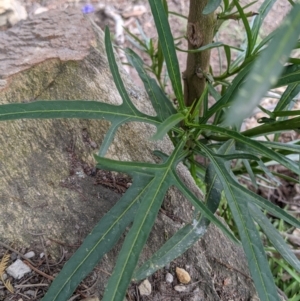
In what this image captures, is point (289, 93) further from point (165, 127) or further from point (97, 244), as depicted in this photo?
point (97, 244)

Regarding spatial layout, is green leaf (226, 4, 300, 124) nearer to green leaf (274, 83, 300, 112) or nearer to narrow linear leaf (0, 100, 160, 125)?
narrow linear leaf (0, 100, 160, 125)

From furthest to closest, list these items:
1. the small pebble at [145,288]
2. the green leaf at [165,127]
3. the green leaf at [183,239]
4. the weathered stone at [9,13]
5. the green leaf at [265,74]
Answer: the weathered stone at [9,13], the small pebble at [145,288], the green leaf at [183,239], the green leaf at [165,127], the green leaf at [265,74]

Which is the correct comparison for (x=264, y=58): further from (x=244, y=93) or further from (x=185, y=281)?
(x=185, y=281)

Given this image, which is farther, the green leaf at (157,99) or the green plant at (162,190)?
the green leaf at (157,99)

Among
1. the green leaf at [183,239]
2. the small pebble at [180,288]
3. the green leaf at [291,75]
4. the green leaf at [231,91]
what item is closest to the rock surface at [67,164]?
the small pebble at [180,288]

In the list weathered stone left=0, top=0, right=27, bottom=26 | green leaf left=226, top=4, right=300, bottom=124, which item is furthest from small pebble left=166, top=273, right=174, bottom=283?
weathered stone left=0, top=0, right=27, bottom=26

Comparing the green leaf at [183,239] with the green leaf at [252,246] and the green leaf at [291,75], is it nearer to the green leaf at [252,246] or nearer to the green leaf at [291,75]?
the green leaf at [252,246]
